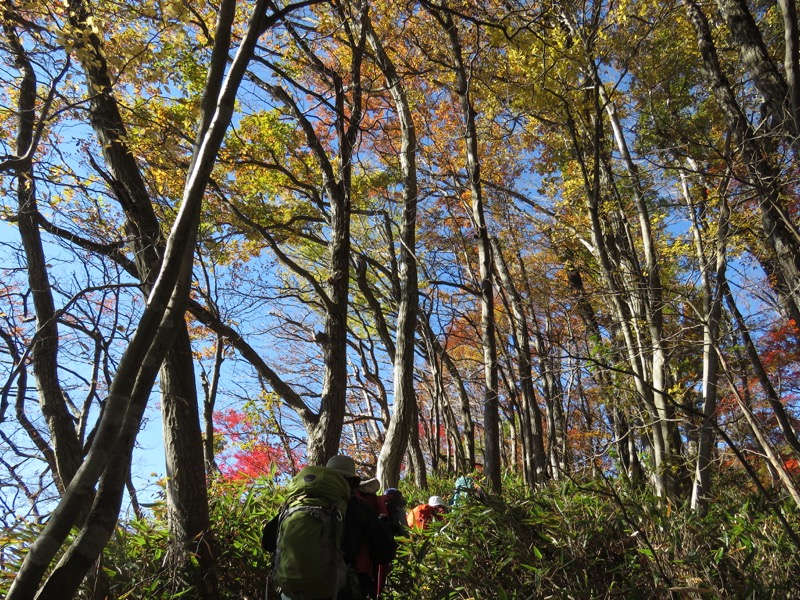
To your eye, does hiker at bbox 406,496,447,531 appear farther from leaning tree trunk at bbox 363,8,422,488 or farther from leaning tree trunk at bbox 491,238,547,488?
leaning tree trunk at bbox 491,238,547,488

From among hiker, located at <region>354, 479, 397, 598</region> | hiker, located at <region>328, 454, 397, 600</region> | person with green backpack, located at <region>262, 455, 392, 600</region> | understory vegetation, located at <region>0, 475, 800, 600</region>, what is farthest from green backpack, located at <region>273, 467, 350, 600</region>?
understory vegetation, located at <region>0, 475, 800, 600</region>

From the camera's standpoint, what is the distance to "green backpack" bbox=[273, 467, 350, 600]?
3.14 metres

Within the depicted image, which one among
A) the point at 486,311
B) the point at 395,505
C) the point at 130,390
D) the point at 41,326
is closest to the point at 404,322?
the point at 486,311

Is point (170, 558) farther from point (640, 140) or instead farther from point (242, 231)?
point (640, 140)

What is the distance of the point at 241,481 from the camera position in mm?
5109

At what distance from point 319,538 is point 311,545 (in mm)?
61

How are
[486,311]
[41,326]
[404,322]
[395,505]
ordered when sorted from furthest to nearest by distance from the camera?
[486,311] → [404,322] → [41,326] → [395,505]

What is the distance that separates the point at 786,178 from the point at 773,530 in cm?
312

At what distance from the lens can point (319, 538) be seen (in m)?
3.17

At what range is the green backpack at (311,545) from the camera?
3137 millimetres

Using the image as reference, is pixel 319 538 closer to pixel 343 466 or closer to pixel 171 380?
pixel 343 466

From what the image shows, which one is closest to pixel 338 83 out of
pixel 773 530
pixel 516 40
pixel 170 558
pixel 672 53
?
pixel 516 40

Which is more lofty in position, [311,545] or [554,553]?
[311,545]

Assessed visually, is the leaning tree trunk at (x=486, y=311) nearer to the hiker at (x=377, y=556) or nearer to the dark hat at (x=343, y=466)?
the hiker at (x=377, y=556)
